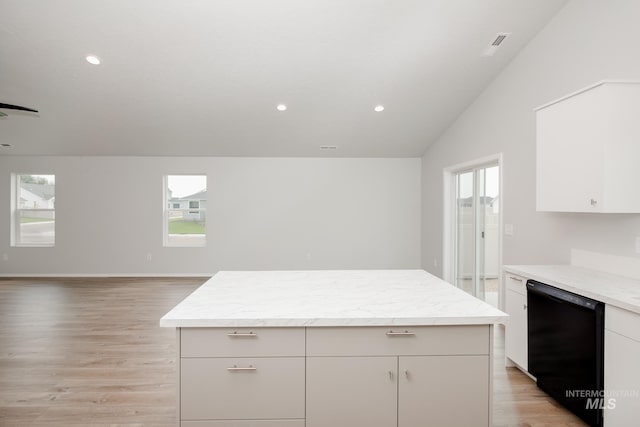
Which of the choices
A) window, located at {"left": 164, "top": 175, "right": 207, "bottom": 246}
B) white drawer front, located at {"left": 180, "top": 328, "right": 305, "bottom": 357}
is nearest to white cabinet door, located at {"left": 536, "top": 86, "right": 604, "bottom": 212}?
white drawer front, located at {"left": 180, "top": 328, "right": 305, "bottom": 357}

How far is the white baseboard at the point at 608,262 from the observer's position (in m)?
2.44

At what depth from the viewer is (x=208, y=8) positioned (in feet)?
11.0

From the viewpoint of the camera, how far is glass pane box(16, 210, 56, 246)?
681 cm

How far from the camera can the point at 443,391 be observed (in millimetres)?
1581

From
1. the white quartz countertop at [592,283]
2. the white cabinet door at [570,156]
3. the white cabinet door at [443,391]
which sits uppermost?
the white cabinet door at [570,156]

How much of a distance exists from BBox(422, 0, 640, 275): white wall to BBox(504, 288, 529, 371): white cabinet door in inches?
27.8

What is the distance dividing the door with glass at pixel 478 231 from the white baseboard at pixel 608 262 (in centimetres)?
125

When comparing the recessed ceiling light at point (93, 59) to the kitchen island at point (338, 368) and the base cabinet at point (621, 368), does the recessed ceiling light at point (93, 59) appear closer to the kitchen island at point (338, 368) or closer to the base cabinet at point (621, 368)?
the kitchen island at point (338, 368)

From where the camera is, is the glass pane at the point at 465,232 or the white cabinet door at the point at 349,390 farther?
the glass pane at the point at 465,232

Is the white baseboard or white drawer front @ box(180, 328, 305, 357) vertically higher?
the white baseboard

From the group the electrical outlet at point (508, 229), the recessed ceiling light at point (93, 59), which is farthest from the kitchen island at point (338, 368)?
the recessed ceiling light at point (93, 59)

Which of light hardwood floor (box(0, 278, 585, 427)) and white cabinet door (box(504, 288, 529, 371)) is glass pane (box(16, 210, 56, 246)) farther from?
white cabinet door (box(504, 288, 529, 371))

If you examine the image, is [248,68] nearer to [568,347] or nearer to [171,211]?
[171,211]

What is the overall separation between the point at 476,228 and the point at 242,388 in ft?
13.5
